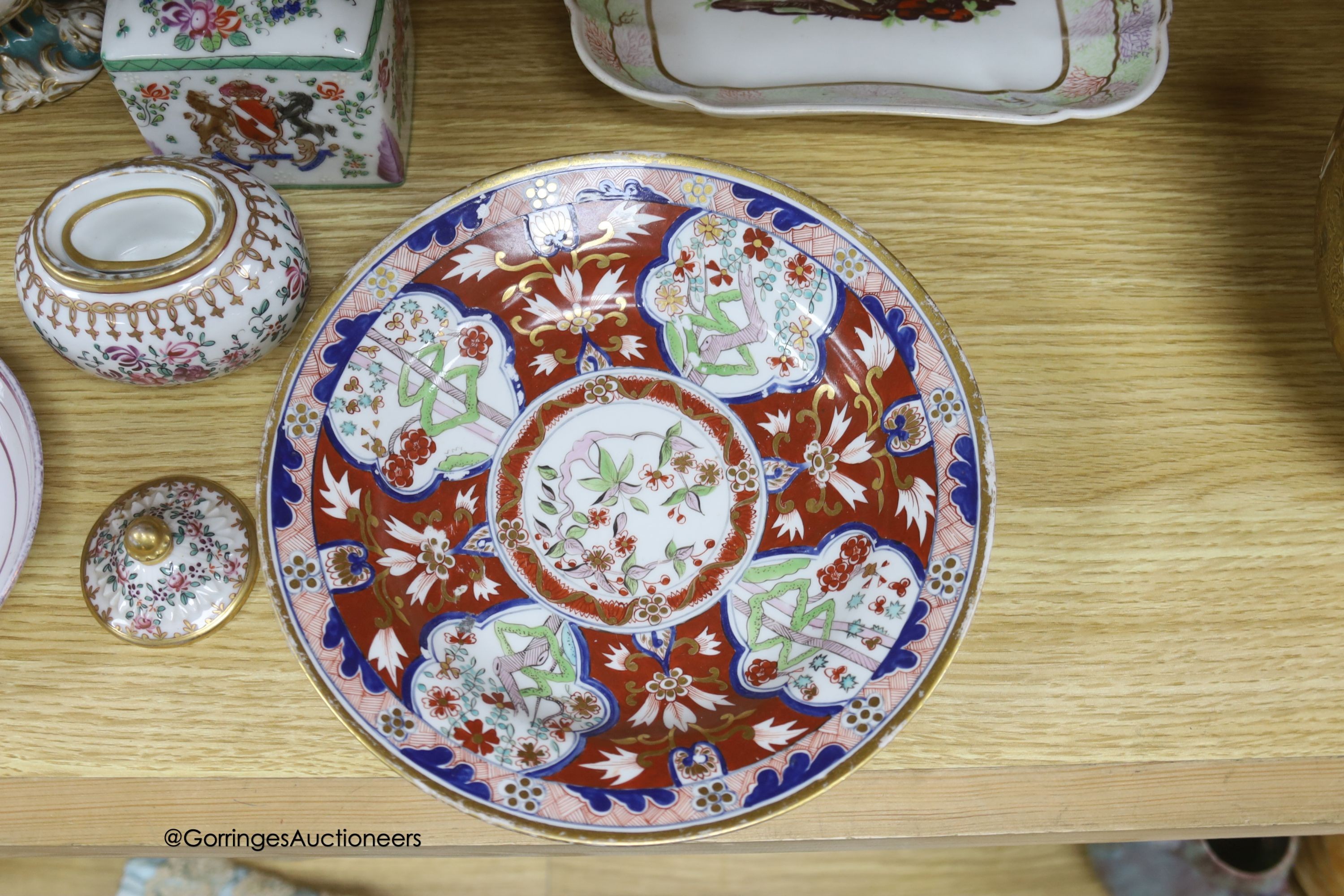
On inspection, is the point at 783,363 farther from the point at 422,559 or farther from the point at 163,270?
the point at 163,270

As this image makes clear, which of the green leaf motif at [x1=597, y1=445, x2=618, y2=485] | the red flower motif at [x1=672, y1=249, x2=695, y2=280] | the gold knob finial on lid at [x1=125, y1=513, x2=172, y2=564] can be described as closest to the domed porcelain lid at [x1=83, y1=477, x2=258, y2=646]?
the gold knob finial on lid at [x1=125, y1=513, x2=172, y2=564]

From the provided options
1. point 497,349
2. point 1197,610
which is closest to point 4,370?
point 497,349

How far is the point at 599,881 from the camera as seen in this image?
43.1 inches

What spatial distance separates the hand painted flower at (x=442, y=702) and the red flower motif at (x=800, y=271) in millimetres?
332

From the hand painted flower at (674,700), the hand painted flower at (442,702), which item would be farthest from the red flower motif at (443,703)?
the hand painted flower at (674,700)

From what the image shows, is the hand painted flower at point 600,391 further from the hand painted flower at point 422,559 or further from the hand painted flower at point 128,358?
the hand painted flower at point 128,358

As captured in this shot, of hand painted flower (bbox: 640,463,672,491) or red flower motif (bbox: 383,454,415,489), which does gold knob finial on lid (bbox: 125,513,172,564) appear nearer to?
red flower motif (bbox: 383,454,415,489)

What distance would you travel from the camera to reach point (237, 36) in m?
0.60

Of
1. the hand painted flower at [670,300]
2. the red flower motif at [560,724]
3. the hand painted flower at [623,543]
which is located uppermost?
the hand painted flower at [670,300]

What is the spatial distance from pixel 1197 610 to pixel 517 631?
43 cm

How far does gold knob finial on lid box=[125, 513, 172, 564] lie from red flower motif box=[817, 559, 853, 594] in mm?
396

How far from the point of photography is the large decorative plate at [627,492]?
0.54m

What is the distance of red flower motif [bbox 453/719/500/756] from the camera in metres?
0.53

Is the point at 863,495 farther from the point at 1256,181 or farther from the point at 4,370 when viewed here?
the point at 4,370
